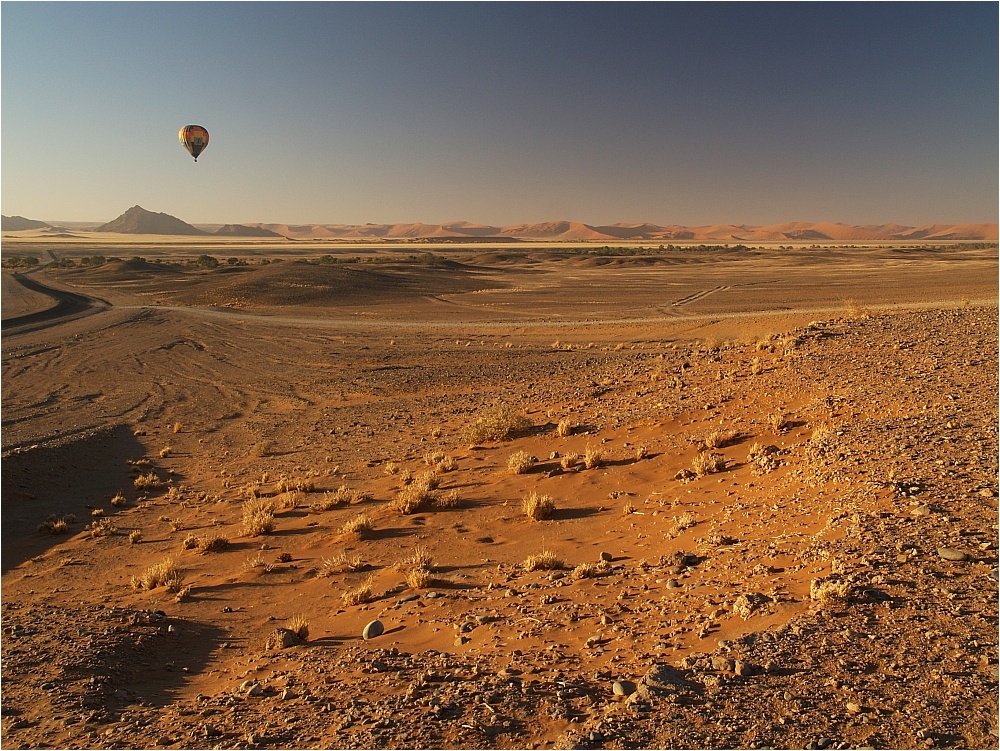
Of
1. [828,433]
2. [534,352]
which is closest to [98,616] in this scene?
[828,433]

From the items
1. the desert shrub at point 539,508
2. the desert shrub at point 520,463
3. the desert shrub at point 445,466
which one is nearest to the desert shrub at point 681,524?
the desert shrub at point 539,508

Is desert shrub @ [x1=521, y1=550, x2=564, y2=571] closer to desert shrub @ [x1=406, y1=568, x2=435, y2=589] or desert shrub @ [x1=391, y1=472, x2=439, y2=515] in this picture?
desert shrub @ [x1=406, y1=568, x2=435, y2=589]

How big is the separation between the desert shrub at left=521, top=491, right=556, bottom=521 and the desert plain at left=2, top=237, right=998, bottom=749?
0.17ft

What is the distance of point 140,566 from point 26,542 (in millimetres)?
2673

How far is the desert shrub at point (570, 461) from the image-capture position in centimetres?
1166

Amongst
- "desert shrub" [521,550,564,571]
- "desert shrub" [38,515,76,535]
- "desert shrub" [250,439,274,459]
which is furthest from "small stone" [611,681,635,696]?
"desert shrub" [250,439,274,459]

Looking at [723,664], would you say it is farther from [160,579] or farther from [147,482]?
[147,482]

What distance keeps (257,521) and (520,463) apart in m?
4.62

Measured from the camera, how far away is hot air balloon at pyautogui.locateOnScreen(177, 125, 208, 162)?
2000 inches

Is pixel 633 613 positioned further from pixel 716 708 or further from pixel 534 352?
pixel 534 352

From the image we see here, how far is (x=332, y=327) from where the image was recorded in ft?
118

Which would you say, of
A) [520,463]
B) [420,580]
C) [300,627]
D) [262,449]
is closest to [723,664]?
[420,580]

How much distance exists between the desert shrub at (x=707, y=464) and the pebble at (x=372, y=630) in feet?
18.9

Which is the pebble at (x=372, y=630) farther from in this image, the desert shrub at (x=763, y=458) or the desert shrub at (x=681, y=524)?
the desert shrub at (x=763, y=458)
